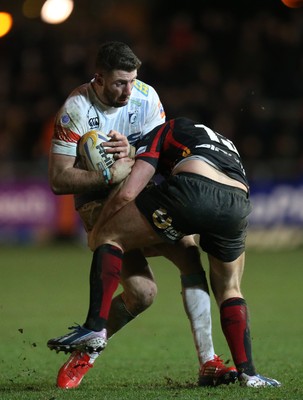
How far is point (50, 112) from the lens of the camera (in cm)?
1608

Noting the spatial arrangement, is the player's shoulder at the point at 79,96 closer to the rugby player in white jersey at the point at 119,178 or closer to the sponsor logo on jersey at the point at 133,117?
the rugby player in white jersey at the point at 119,178

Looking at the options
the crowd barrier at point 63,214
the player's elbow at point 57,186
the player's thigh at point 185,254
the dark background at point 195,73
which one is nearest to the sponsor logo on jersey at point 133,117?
the player's elbow at point 57,186

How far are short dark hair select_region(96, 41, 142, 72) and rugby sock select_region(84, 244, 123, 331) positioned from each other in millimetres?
1035

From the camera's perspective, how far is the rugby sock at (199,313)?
18.7 feet

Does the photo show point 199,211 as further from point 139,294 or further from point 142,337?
point 142,337

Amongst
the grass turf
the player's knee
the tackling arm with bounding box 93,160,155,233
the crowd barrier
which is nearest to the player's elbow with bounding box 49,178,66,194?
the tackling arm with bounding box 93,160,155,233

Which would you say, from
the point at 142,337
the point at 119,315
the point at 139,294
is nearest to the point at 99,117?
the point at 139,294

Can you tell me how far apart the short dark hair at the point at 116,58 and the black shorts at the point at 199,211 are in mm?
733

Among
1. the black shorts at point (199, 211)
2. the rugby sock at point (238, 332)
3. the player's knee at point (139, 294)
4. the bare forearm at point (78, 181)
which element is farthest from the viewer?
the player's knee at point (139, 294)

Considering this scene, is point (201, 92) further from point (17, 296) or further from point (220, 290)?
point (220, 290)

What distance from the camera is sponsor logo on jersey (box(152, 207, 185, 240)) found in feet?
17.7

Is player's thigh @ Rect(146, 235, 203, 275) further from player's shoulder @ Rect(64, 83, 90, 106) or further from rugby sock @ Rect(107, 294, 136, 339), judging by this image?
player's shoulder @ Rect(64, 83, 90, 106)

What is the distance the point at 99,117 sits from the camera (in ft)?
19.5

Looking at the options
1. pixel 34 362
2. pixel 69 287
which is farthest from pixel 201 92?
pixel 34 362
